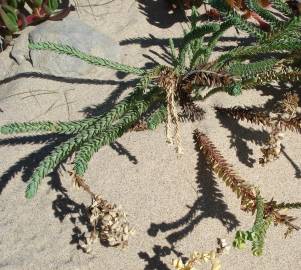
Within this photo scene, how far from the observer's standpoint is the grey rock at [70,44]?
264 centimetres

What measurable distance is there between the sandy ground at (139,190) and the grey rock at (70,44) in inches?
4.0

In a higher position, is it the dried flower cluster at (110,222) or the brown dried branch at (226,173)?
the brown dried branch at (226,173)

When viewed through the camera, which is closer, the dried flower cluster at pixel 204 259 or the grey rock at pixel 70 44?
the dried flower cluster at pixel 204 259

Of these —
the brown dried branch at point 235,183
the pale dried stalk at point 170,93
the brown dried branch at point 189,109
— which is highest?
the pale dried stalk at point 170,93

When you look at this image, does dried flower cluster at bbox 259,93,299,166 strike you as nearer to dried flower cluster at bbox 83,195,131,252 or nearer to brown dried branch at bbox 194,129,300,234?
brown dried branch at bbox 194,129,300,234

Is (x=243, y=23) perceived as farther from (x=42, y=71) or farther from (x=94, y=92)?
(x=42, y=71)

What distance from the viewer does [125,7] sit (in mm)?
2975

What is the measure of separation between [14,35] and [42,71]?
12.9 inches

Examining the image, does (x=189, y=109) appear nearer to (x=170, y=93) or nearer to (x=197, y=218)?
(x=170, y=93)

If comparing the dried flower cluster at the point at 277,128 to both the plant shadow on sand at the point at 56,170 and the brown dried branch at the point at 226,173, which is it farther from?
the plant shadow on sand at the point at 56,170

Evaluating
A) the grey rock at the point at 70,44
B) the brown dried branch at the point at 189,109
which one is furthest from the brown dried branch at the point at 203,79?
the grey rock at the point at 70,44

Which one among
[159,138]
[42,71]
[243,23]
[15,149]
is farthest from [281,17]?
[15,149]

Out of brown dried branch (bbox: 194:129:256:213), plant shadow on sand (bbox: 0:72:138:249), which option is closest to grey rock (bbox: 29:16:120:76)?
plant shadow on sand (bbox: 0:72:138:249)

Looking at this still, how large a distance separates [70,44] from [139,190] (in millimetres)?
963
